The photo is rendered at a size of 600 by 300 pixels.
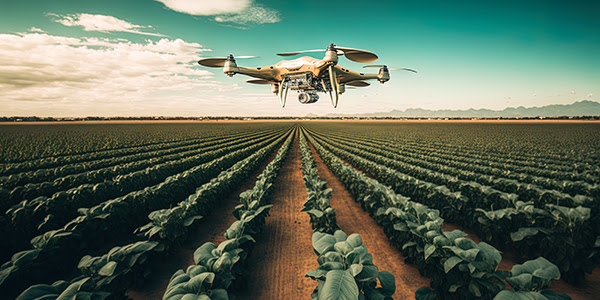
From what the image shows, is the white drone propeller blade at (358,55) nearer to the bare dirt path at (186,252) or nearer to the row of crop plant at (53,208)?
the bare dirt path at (186,252)

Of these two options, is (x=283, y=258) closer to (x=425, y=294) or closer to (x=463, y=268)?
(x=425, y=294)

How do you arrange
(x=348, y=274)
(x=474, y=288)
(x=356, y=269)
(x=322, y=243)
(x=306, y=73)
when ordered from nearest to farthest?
(x=348, y=274), (x=356, y=269), (x=474, y=288), (x=322, y=243), (x=306, y=73)

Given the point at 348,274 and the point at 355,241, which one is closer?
the point at 348,274

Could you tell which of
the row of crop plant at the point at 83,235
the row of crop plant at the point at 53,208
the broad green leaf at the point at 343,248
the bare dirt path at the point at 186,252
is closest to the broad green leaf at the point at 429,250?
the broad green leaf at the point at 343,248

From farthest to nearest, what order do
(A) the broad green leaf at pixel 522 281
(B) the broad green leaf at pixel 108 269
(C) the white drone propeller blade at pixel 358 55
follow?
(C) the white drone propeller blade at pixel 358 55, (B) the broad green leaf at pixel 108 269, (A) the broad green leaf at pixel 522 281

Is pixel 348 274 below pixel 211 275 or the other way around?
the other way around

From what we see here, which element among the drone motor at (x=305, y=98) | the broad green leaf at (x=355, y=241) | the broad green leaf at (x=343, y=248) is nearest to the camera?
the broad green leaf at (x=343, y=248)

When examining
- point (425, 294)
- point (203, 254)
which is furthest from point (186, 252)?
point (425, 294)

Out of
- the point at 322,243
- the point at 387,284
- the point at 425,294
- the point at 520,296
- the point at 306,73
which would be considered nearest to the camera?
the point at 520,296

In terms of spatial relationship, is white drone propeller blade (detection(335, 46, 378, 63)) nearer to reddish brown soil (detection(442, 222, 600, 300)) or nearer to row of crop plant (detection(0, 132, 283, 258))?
row of crop plant (detection(0, 132, 283, 258))
